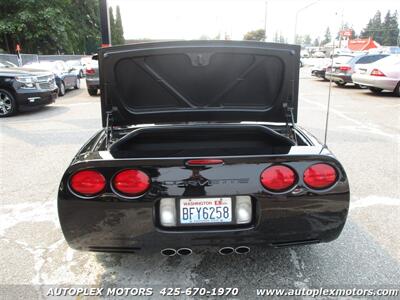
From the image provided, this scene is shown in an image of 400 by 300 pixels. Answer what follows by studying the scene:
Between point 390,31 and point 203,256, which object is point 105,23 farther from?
point 390,31

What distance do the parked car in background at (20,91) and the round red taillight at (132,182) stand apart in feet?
28.0

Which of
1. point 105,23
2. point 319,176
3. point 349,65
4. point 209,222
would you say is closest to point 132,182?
point 209,222

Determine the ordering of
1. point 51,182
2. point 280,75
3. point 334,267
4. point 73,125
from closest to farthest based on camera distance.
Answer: point 334,267, point 280,75, point 51,182, point 73,125

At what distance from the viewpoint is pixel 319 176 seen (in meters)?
2.42

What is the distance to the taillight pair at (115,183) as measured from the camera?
7.63ft

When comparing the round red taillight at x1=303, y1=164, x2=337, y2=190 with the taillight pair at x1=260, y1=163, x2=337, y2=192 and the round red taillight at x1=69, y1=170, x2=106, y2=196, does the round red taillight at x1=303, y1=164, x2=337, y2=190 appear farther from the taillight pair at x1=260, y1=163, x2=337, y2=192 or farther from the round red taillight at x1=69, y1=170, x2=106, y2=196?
the round red taillight at x1=69, y1=170, x2=106, y2=196

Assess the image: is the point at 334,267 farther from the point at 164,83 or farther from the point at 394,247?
the point at 164,83

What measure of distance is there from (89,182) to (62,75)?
1454 cm

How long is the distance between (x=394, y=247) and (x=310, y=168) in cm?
132

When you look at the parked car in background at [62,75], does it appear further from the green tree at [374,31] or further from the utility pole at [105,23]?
the green tree at [374,31]

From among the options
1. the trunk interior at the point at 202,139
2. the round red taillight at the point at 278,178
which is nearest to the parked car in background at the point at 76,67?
the trunk interior at the point at 202,139

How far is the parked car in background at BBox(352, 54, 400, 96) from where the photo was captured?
12.9m

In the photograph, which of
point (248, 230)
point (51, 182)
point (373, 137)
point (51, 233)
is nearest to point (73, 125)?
point (51, 182)

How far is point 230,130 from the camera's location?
298 cm
